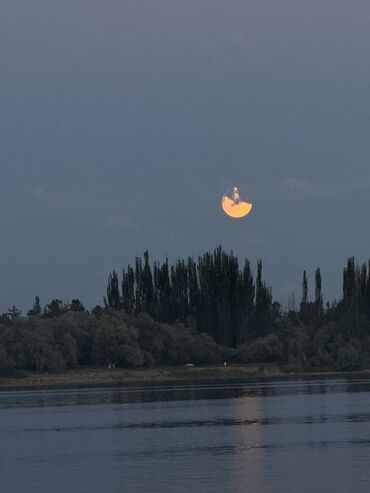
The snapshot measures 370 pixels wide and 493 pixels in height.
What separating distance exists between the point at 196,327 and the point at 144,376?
13.5 metres

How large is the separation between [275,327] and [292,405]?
3445 inches

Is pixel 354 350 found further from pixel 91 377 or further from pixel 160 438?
pixel 160 438

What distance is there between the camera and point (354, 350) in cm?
16712

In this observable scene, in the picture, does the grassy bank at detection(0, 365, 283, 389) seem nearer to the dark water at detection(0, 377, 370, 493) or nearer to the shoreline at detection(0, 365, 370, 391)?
the shoreline at detection(0, 365, 370, 391)

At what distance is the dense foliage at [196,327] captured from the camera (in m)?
158

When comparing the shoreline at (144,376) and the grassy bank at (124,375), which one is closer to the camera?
the shoreline at (144,376)

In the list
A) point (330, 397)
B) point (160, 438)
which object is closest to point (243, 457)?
point (160, 438)

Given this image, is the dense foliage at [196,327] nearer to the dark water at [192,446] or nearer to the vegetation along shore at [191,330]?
the vegetation along shore at [191,330]

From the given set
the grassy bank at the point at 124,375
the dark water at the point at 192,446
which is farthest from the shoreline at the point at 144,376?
the dark water at the point at 192,446

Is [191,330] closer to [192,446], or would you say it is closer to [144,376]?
[144,376]

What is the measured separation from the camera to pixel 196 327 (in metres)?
172

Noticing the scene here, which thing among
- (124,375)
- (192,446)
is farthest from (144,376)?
(192,446)

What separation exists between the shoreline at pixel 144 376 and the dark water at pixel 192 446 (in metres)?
54.5

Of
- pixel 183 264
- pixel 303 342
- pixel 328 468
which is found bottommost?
pixel 328 468
